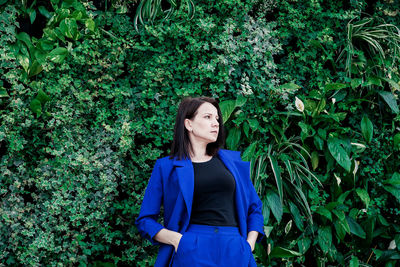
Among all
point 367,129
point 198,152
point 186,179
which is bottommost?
point 186,179

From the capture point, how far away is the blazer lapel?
6.93ft

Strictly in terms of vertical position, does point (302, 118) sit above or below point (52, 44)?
below

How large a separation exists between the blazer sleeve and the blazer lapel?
0.14 m

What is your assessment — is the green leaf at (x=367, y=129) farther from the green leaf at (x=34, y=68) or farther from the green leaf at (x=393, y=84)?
the green leaf at (x=34, y=68)

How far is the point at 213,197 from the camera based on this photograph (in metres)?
2.16

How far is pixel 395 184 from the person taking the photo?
3516 mm

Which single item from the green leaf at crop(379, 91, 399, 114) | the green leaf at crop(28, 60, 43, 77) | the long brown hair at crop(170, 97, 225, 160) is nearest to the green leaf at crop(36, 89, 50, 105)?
the green leaf at crop(28, 60, 43, 77)

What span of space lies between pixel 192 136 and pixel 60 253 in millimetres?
1285

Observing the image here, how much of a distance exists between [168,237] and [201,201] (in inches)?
9.9

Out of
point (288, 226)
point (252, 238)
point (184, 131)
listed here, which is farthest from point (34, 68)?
point (288, 226)

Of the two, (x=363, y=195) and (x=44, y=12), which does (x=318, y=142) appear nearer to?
(x=363, y=195)

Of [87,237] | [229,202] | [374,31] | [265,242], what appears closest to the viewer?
[229,202]

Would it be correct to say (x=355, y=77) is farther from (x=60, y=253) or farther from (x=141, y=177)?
(x=60, y=253)

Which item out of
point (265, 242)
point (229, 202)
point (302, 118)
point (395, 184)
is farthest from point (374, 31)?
point (229, 202)
